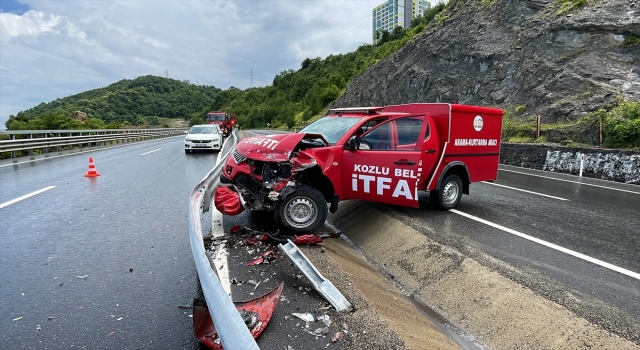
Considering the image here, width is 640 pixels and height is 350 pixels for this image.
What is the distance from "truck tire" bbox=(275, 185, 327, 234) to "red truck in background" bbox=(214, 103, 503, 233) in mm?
14

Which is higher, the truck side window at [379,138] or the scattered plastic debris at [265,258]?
the truck side window at [379,138]

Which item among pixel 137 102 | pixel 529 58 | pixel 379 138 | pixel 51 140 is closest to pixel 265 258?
pixel 379 138

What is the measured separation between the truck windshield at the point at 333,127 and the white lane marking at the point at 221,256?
2.09 meters

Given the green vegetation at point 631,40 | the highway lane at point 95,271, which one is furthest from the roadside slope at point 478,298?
the green vegetation at point 631,40

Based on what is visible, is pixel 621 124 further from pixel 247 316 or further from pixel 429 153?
pixel 247 316

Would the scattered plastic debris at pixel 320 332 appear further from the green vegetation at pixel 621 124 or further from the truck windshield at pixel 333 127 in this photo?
the green vegetation at pixel 621 124

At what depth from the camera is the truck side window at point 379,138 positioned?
623 centimetres

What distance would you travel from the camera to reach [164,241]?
16.9 ft

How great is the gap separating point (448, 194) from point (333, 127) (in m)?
2.55

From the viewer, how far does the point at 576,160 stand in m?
14.1

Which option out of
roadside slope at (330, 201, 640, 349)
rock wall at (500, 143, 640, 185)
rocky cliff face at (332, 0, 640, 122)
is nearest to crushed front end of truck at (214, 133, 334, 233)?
roadside slope at (330, 201, 640, 349)

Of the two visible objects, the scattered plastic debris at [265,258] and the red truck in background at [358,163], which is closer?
the scattered plastic debris at [265,258]

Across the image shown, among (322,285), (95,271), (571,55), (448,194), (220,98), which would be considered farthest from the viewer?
(220,98)

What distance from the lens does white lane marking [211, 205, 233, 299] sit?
3.78 metres
